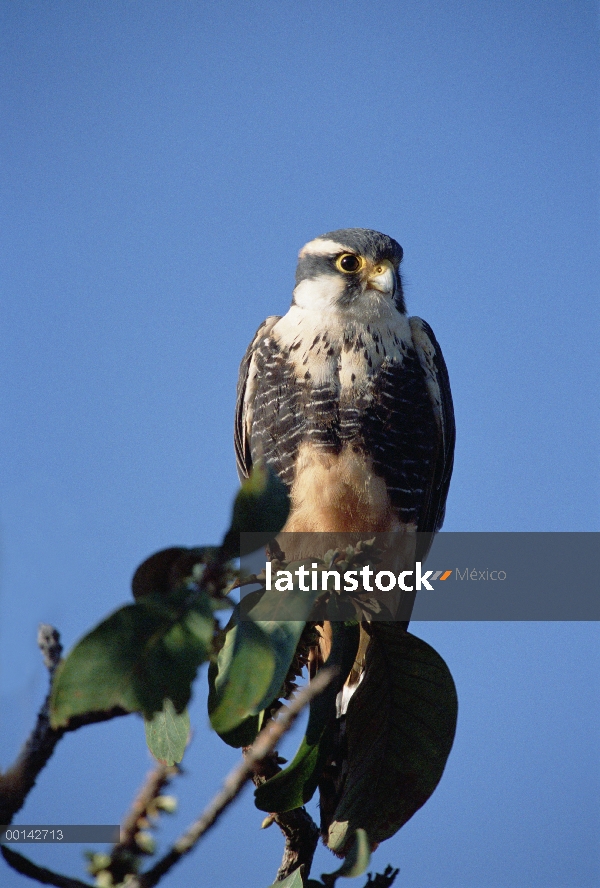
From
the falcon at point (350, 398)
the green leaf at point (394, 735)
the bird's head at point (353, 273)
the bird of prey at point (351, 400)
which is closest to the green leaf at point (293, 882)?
the green leaf at point (394, 735)

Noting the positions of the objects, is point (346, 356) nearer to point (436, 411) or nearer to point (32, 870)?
point (436, 411)

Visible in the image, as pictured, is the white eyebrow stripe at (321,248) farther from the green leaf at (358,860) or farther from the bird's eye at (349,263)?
the green leaf at (358,860)

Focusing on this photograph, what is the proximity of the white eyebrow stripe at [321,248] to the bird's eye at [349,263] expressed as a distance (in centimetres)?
4

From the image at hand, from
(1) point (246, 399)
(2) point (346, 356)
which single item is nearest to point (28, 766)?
(2) point (346, 356)

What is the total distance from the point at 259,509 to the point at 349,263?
285cm

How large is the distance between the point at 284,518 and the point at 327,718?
909 mm

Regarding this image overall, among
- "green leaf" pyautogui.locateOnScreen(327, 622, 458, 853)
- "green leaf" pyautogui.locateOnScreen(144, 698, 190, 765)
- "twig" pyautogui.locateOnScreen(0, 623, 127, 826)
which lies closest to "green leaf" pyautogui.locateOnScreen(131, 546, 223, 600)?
"twig" pyautogui.locateOnScreen(0, 623, 127, 826)

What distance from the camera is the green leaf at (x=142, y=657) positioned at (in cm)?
111

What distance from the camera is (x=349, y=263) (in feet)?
13.3

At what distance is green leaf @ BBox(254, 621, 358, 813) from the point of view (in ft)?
6.54

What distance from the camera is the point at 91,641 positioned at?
119 cm

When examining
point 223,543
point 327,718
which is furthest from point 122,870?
point 327,718

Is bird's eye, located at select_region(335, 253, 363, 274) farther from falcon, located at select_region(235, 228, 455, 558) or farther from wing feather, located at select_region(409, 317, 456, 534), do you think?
wing feather, located at select_region(409, 317, 456, 534)

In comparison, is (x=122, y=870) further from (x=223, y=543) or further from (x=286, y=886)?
(x=286, y=886)
